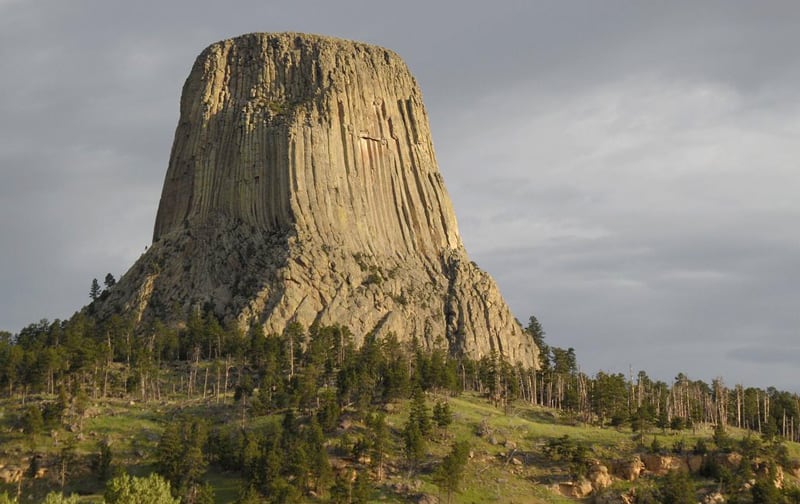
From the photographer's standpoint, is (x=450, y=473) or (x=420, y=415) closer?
(x=450, y=473)

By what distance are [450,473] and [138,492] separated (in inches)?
1325

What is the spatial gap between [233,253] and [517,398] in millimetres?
59174

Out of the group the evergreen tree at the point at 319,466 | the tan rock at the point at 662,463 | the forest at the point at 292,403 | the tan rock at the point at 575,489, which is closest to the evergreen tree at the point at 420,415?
the forest at the point at 292,403

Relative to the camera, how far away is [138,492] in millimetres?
89562

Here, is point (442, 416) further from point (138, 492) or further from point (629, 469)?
point (138, 492)

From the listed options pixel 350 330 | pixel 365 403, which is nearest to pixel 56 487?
pixel 365 403

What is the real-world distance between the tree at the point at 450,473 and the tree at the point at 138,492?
96.0 ft

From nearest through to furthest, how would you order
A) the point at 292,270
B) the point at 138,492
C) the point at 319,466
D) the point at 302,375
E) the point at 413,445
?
the point at 138,492, the point at 319,466, the point at 413,445, the point at 302,375, the point at 292,270

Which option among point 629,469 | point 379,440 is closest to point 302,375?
point 379,440

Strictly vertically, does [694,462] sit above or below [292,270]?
below

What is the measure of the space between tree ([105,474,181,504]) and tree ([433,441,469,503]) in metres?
29.3

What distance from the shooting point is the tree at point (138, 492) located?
290 feet

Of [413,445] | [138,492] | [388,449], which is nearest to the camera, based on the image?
[138,492]

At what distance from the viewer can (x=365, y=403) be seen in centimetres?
13075
